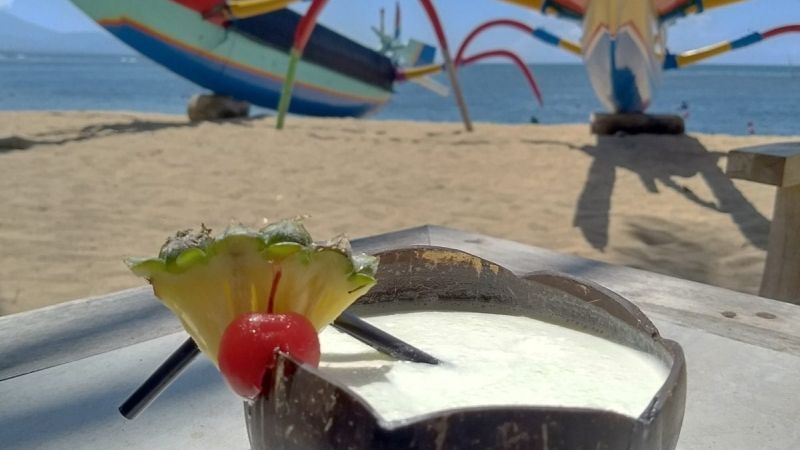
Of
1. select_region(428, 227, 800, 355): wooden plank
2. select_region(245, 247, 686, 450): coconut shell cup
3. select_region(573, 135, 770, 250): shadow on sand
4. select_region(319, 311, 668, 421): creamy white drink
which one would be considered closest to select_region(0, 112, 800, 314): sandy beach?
select_region(573, 135, 770, 250): shadow on sand

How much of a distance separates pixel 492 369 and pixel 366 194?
310cm

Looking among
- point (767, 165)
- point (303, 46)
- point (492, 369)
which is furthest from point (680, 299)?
point (303, 46)

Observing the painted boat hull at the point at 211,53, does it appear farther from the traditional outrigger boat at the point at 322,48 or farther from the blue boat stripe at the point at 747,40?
the blue boat stripe at the point at 747,40

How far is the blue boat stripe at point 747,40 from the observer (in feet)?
21.0

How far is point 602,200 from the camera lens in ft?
11.5

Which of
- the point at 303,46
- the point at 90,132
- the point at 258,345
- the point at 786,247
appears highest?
the point at 258,345

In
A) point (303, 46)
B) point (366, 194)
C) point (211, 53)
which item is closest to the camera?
point (366, 194)

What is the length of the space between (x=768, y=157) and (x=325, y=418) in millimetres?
1515

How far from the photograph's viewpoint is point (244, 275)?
0.46 metres

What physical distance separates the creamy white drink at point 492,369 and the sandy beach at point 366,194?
5.57 feet

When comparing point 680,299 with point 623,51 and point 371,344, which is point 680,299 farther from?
point 623,51

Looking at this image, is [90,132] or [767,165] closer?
[767,165]

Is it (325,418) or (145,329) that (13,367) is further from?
(325,418)

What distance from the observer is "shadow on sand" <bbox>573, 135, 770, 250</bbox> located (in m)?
3.07
